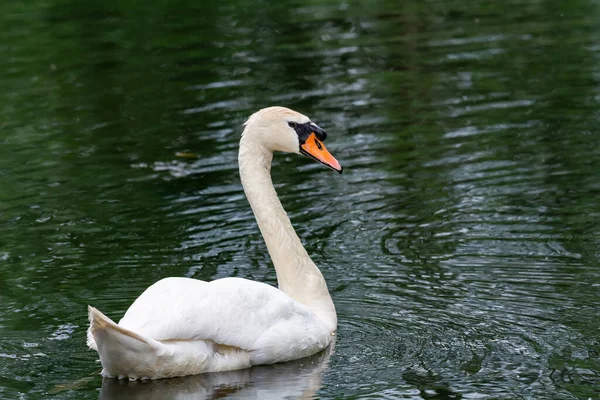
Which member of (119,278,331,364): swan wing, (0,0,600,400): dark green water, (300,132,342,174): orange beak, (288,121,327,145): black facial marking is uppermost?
(288,121,327,145): black facial marking

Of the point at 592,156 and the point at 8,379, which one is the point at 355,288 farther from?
the point at 592,156

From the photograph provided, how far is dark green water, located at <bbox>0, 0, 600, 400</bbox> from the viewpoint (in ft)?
23.9

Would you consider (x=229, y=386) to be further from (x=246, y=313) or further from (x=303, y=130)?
(x=303, y=130)

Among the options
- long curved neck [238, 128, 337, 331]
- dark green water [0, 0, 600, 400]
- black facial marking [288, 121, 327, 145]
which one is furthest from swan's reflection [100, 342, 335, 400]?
black facial marking [288, 121, 327, 145]

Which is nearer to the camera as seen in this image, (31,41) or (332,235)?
(332,235)

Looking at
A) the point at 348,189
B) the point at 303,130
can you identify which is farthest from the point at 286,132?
the point at 348,189

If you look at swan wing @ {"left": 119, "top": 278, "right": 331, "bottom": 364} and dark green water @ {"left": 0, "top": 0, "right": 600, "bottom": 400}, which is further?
dark green water @ {"left": 0, "top": 0, "right": 600, "bottom": 400}

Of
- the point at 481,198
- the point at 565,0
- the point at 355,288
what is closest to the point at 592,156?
the point at 481,198

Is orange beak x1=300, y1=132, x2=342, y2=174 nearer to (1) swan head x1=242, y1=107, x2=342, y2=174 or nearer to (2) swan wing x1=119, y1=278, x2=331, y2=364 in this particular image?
(1) swan head x1=242, y1=107, x2=342, y2=174

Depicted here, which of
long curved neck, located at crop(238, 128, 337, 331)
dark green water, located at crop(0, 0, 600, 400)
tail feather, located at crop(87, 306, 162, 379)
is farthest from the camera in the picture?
long curved neck, located at crop(238, 128, 337, 331)

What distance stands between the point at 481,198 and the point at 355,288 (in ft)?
8.25

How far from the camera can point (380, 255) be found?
372 inches

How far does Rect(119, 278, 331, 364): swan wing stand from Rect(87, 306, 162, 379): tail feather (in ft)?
0.38

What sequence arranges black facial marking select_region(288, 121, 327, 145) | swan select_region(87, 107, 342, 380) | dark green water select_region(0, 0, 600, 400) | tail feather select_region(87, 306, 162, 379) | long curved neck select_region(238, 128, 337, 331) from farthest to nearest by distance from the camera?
black facial marking select_region(288, 121, 327, 145)
long curved neck select_region(238, 128, 337, 331)
dark green water select_region(0, 0, 600, 400)
swan select_region(87, 107, 342, 380)
tail feather select_region(87, 306, 162, 379)
